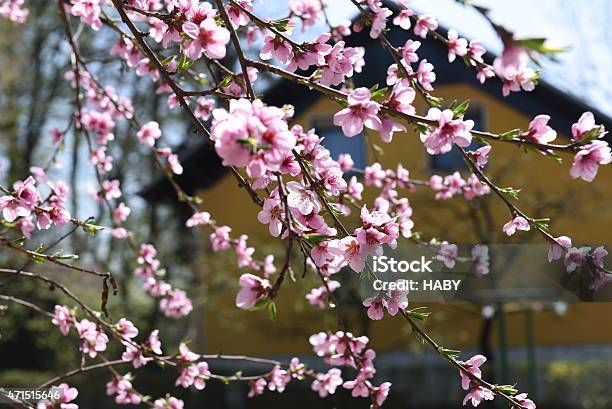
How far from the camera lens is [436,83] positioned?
9.27 meters

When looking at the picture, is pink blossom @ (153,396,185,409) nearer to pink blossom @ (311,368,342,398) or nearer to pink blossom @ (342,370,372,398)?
pink blossom @ (311,368,342,398)

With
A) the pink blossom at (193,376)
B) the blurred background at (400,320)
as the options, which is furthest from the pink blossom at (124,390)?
the blurred background at (400,320)

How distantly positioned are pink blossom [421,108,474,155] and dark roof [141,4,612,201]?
6.26 meters

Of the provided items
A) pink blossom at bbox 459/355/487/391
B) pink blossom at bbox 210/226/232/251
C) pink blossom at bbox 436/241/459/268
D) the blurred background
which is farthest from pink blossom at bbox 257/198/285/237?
the blurred background

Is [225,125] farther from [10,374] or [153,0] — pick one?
[10,374]

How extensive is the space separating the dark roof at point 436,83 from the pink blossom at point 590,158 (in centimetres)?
633

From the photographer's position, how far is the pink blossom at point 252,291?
1400 millimetres

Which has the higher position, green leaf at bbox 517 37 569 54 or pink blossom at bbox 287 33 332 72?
pink blossom at bbox 287 33 332 72

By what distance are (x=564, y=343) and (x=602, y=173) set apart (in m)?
2.16

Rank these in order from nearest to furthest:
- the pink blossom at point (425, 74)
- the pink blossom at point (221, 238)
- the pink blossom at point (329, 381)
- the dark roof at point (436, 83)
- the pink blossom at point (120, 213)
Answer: the pink blossom at point (425, 74) < the pink blossom at point (329, 381) < the pink blossom at point (221, 238) < the pink blossom at point (120, 213) < the dark roof at point (436, 83)

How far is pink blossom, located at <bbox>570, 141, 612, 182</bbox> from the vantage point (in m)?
1.41

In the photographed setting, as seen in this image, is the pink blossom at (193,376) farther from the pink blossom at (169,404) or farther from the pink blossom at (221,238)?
the pink blossom at (221,238)

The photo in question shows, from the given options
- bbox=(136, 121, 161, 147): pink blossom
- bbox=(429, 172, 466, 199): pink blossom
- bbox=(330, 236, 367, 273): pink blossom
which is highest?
bbox=(136, 121, 161, 147): pink blossom

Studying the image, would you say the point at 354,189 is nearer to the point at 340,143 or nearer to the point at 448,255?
the point at 448,255
